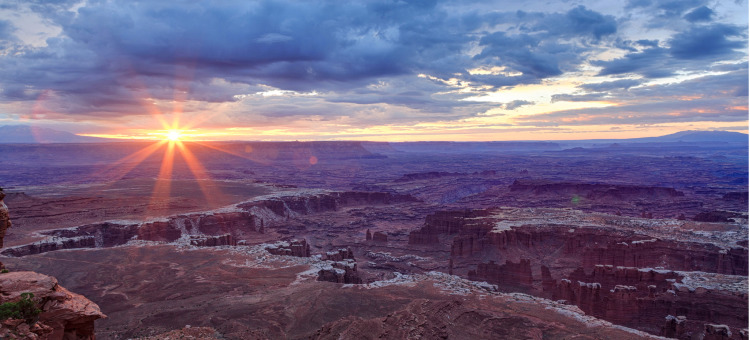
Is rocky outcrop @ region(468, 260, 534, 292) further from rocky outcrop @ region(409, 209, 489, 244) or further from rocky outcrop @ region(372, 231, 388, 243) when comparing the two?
rocky outcrop @ region(372, 231, 388, 243)

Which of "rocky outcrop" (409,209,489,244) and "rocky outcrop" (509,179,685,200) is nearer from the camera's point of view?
"rocky outcrop" (409,209,489,244)

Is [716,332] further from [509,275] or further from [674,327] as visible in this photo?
[509,275]

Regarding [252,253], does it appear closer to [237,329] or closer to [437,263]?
[237,329]

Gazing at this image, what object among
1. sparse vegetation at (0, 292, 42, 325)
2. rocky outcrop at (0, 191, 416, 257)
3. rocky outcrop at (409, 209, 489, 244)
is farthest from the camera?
rocky outcrop at (409, 209, 489, 244)

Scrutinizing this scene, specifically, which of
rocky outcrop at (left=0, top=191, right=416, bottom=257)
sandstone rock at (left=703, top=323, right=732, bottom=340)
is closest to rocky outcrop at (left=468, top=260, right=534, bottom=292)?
sandstone rock at (left=703, top=323, right=732, bottom=340)

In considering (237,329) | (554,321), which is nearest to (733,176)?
(554,321)

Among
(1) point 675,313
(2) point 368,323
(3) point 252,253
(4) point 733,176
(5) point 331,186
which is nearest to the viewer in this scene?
(2) point 368,323

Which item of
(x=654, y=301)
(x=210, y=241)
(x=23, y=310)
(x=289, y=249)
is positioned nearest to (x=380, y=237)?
(x=289, y=249)
